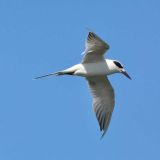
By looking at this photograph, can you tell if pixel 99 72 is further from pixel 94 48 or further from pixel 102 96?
pixel 102 96

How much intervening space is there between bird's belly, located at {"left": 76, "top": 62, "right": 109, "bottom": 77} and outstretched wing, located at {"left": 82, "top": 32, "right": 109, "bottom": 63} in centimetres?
16

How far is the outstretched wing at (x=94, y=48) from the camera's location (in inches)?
909

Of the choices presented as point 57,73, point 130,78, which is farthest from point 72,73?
point 130,78

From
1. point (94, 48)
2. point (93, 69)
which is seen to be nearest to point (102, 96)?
point (93, 69)

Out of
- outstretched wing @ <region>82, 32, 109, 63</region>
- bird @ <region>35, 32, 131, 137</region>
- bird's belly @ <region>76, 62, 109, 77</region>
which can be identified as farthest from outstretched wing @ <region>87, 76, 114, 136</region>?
outstretched wing @ <region>82, 32, 109, 63</region>

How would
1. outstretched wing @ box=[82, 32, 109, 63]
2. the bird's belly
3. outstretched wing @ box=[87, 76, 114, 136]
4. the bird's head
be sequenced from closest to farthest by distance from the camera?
outstretched wing @ box=[82, 32, 109, 63]
the bird's belly
the bird's head
outstretched wing @ box=[87, 76, 114, 136]

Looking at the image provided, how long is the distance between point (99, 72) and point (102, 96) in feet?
4.68

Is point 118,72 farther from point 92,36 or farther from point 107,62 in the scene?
point 92,36

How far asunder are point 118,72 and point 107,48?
1507 millimetres

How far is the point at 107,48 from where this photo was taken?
23.7 m

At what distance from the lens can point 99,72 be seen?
24.5 m

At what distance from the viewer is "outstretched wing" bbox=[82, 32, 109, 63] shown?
909 inches

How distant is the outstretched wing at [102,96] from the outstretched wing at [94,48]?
1324 millimetres

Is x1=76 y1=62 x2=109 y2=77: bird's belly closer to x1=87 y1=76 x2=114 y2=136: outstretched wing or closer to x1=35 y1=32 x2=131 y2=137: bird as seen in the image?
x1=35 y1=32 x2=131 y2=137: bird
